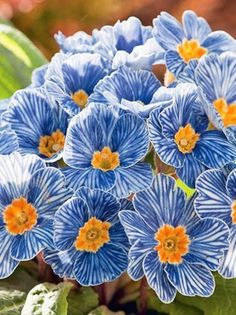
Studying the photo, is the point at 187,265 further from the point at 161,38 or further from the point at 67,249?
the point at 161,38

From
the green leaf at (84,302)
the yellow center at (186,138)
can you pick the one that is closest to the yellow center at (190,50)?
the yellow center at (186,138)

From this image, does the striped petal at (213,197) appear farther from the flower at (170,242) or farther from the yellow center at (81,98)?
the yellow center at (81,98)

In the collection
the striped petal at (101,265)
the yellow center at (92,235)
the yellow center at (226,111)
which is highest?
the yellow center at (226,111)

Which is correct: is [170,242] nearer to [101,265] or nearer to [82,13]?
[101,265]

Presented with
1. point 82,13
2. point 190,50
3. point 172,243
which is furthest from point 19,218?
point 82,13

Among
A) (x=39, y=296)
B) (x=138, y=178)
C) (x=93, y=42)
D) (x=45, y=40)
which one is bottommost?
(x=39, y=296)

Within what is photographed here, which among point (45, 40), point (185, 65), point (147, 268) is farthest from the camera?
point (45, 40)

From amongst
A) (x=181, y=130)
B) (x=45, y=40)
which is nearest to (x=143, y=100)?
(x=181, y=130)
